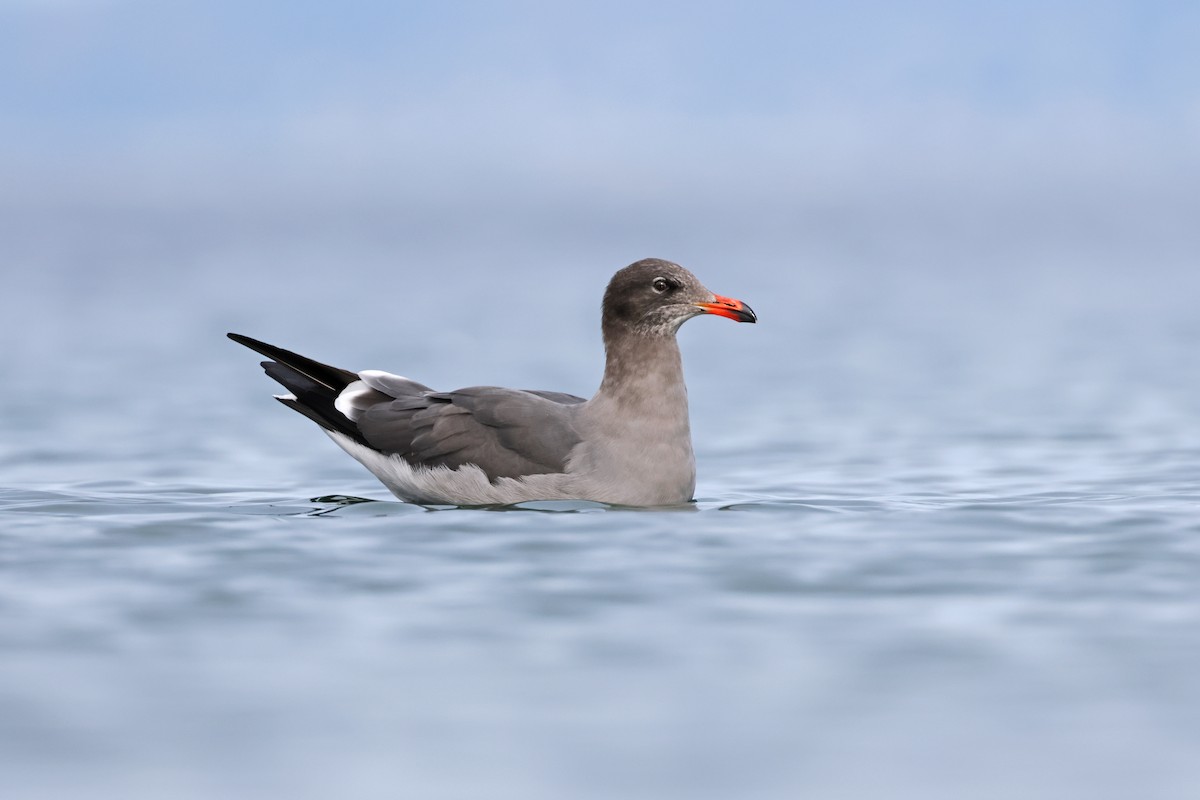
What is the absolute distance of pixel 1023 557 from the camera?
9.16 metres

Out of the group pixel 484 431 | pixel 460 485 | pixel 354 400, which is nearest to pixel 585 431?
pixel 484 431

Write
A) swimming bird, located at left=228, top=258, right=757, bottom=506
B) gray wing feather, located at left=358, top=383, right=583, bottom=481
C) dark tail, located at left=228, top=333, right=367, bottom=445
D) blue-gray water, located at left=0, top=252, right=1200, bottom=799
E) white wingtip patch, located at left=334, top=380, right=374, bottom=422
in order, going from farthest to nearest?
dark tail, located at left=228, top=333, right=367, bottom=445 < white wingtip patch, located at left=334, top=380, right=374, bottom=422 < gray wing feather, located at left=358, top=383, right=583, bottom=481 < swimming bird, located at left=228, top=258, right=757, bottom=506 < blue-gray water, located at left=0, top=252, right=1200, bottom=799

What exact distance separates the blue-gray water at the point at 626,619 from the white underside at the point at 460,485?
0.17 m

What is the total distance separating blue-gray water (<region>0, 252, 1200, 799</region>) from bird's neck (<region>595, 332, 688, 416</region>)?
688 millimetres

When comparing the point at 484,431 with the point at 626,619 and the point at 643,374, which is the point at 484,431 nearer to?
the point at 643,374

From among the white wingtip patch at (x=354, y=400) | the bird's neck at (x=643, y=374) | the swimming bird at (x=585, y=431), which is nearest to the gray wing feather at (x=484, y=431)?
the swimming bird at (x=585, y=431)

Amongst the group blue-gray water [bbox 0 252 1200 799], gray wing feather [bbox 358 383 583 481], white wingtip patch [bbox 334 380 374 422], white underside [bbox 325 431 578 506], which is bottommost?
blue-gray water [bbox 0 252 1200 799]

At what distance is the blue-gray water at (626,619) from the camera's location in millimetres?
6062

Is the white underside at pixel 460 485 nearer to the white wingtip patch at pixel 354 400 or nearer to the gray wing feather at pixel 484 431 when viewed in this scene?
the gray wing feather at pixel 484 431

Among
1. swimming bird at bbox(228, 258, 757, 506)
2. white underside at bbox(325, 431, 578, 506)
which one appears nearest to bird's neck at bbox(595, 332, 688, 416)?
swimming bird at bbox(228, 258, 757, 506)

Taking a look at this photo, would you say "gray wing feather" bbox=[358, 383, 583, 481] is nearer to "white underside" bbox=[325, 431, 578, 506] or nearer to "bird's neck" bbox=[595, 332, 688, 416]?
"white underside" bbox=[325, 431, 578, 506]

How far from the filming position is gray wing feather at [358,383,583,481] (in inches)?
420

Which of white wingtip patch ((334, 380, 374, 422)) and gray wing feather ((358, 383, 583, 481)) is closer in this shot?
gray wing feather ((358, 383, 583, 481))

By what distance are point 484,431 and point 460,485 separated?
35cm
